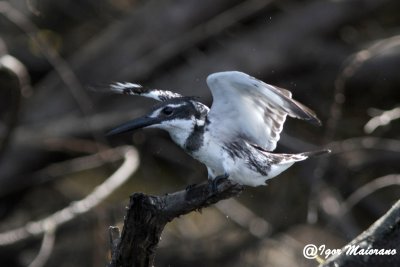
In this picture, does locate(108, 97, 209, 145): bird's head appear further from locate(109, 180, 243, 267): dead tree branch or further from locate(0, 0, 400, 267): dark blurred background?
locate(0, 0, 400, 267): dark blurred background

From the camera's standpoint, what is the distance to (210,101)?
5152mm

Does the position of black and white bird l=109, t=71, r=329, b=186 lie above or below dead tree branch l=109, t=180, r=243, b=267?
above

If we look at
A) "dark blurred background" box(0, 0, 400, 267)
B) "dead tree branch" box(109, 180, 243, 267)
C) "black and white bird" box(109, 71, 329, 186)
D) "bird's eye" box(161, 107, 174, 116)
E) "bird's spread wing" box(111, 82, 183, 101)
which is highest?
"dark blurred background" box(0, 0, 400, 267)

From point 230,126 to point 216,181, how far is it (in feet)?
0.85

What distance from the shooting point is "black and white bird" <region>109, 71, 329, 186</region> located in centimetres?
282

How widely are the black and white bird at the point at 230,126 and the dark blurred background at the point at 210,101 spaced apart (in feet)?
6.46

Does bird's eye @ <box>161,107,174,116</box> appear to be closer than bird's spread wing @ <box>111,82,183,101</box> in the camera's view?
Yes

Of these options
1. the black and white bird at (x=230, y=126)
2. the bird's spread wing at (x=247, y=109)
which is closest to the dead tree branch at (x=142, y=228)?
the black and white bird at (x=230, y=126)

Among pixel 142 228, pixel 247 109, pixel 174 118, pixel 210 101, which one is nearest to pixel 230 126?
pixel 247 109

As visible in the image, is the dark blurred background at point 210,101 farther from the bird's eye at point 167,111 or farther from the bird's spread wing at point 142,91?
the bird's eye at point 167,111

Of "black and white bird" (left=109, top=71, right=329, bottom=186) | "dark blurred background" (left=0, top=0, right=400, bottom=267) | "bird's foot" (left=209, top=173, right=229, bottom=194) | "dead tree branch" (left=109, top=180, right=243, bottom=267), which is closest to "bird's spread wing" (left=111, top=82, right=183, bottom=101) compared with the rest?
"black and white bird" (left=109, top=71, right=329, bottom=186)

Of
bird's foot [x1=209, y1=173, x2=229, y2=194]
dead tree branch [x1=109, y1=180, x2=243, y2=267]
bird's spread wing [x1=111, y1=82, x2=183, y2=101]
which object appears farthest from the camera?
bird's spread wing [x1=111, y1=82, x2=183, y2=101]

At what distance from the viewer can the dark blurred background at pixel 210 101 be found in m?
5.07

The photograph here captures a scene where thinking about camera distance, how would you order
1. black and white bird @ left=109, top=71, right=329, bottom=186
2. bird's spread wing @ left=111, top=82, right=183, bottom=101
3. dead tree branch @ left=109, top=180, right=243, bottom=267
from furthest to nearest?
1. bird's spread wing @ left=111, top=82, right=183, bottom=101
2. black and white bird @ left=109, top=71, right=329, bottom=186
3. dead tree branch @ left=109, top=180, right=243, bottom=267
